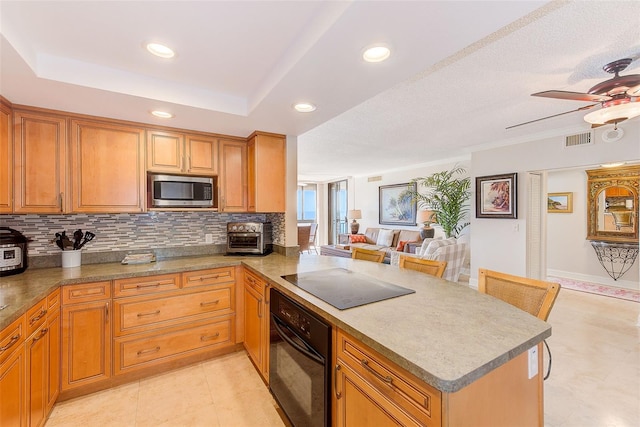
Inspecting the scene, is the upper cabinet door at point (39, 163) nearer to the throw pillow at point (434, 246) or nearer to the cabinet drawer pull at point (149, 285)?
the cabinet drawer pull at point (149, 285)

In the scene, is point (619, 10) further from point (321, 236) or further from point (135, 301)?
point (321, 236)

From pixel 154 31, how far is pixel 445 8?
1.43 meters

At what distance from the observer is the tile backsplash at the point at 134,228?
2334 millimetres

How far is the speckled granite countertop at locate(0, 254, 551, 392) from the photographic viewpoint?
0.90 meters

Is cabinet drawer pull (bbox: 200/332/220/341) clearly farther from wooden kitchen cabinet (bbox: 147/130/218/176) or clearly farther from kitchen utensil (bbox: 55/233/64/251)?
wooden kitchen cabinet (bbox: 147/130/218/176)

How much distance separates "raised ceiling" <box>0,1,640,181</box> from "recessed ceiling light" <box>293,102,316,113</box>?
0.06 meters

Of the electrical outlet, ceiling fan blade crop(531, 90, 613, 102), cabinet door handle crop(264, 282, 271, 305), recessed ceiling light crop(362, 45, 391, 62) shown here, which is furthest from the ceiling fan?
cabinet door handle crop(264, 282, 271, 305)

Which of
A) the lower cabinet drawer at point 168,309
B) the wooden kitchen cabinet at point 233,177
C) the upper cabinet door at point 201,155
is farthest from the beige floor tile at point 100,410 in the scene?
the upper cabinet door at point 201,155

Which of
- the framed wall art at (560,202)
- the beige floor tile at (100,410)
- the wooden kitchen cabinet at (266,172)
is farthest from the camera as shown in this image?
the framed wall art at (560,202)

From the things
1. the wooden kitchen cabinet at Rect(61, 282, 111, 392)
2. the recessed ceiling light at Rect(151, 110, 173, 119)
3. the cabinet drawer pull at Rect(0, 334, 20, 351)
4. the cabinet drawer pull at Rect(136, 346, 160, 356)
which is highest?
the recessed ceiling light at Rect(151, 110, 173, 119)

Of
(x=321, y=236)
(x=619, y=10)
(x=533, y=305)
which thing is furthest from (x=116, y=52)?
(x=321, y=236)

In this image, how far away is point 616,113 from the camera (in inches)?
86.4

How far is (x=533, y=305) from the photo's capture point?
1.50 meters

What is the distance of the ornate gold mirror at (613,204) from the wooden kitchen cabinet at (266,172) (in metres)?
6.02
